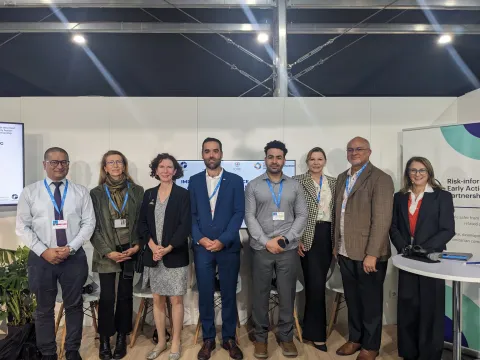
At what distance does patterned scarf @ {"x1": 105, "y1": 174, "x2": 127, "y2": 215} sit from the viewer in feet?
8.77

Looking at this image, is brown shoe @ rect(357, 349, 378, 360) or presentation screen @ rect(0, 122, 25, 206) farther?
presentation screen @ rect(0, 122, 25, 206)

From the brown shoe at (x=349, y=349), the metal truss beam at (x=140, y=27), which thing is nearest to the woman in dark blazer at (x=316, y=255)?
the brown shoe at (x=349, y=349)

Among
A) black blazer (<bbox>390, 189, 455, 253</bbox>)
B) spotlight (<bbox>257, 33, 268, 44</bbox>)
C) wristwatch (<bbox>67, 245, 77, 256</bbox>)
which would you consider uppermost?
spotlight (<bbox>257, 33, 268, 44</bbox>)

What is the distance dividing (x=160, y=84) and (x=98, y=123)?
1.94m

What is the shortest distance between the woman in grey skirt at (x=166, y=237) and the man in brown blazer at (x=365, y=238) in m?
1.21

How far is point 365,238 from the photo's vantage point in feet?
8.10

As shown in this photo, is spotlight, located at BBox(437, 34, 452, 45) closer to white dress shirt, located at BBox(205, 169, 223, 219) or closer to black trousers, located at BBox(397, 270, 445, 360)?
black trousers, located at BBox(397, 270, 445, 360)

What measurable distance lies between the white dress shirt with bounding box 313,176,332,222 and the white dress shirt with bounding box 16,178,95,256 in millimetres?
1807

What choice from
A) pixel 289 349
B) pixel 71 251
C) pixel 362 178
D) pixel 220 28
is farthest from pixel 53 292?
pixel 220 28

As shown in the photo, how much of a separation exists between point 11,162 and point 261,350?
2.75 metres

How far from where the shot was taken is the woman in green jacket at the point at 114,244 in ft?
8.57

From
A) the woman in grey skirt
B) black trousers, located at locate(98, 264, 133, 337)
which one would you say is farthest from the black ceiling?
black trousers, located at locate(98, 264, 133, 337)

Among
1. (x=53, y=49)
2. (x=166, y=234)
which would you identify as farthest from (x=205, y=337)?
(x=53, y=49)

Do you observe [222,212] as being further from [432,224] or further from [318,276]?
[432,224]
